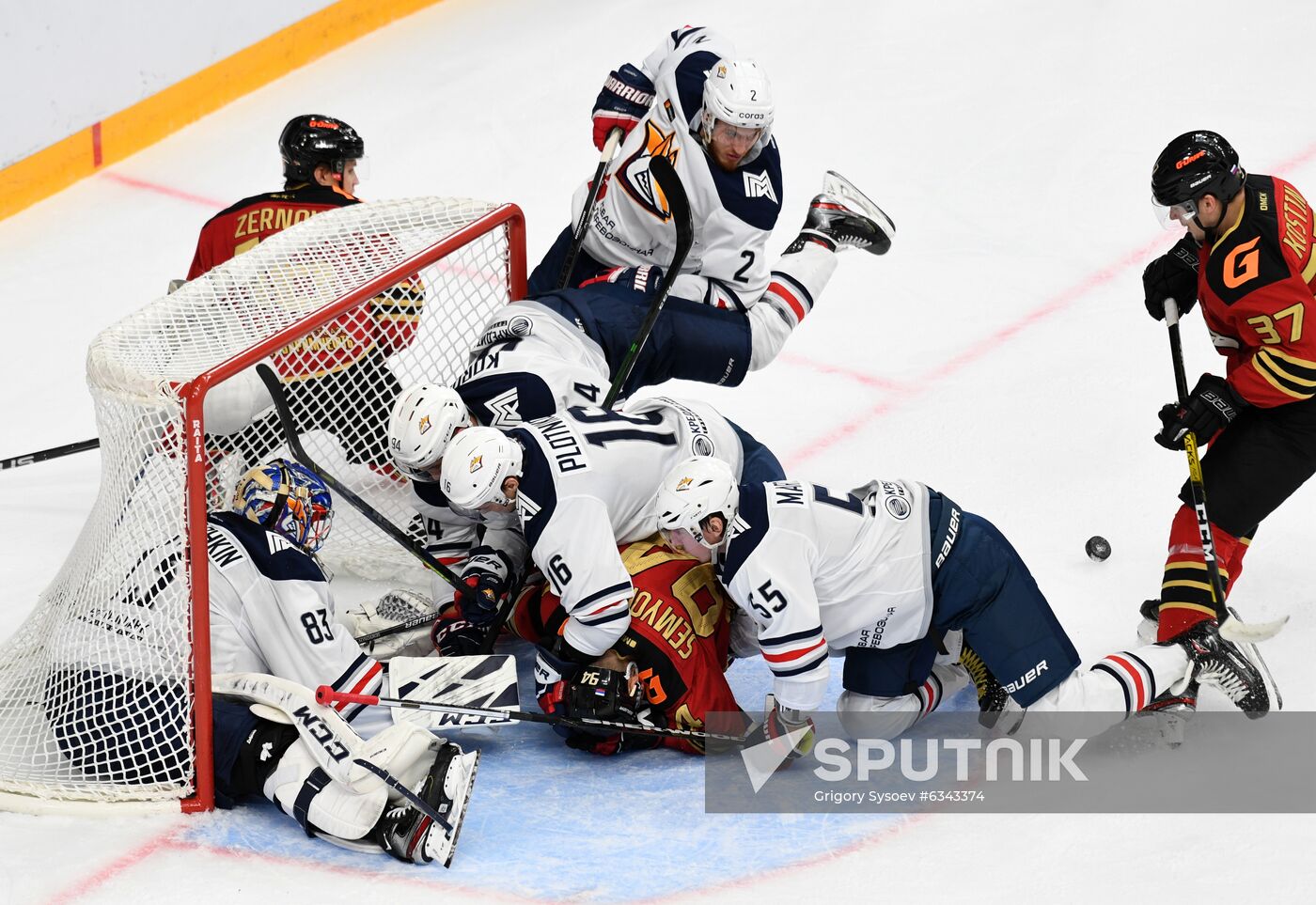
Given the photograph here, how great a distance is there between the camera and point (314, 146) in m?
4.84

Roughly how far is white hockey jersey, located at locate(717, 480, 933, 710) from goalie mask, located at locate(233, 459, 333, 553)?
0.85 m

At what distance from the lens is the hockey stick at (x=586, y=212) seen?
4.79 metres

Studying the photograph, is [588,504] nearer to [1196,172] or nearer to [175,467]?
[175,467]

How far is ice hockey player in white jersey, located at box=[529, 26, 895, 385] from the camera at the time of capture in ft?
15.2

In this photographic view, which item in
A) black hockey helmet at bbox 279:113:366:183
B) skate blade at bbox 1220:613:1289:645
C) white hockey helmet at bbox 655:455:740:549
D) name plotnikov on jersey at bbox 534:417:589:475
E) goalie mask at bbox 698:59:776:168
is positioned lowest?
skate blade at bbox 1220:613:1289:645

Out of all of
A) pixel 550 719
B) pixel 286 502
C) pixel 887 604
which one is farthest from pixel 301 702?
pixel 887 604

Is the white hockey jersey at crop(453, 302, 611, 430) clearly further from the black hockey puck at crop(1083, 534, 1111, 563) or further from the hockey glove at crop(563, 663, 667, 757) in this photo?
the black hockey puck at crop(1083, 534, 1111, 563)

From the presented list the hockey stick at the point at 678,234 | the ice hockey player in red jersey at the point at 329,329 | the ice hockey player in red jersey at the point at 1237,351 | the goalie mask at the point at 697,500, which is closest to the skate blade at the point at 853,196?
the hockey stick at the point at 678,234

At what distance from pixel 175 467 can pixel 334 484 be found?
2.51ft

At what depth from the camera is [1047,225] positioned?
20.5ft

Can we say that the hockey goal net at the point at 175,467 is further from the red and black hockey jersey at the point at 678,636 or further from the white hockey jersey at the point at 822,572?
the white hockey jersey at the point at 822,572

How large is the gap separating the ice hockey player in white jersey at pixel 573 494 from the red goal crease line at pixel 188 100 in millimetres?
3494

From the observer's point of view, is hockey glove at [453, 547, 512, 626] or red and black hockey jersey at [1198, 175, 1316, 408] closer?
red and black hockey jersey at [1198, 175, 1316, 408]

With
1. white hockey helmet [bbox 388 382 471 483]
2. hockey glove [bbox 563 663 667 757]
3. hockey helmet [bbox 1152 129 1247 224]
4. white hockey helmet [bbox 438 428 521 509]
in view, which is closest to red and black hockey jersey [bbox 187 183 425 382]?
white hockey helmet [bbox 388 382 471 483]
